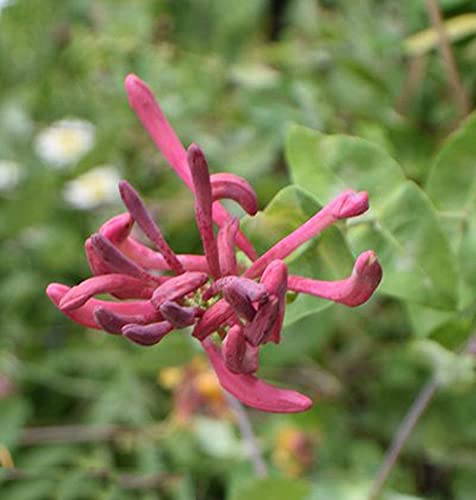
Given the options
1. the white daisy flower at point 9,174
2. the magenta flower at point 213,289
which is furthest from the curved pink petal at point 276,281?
the white daisy flower at point 9,174

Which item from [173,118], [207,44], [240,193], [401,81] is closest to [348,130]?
[401,81]

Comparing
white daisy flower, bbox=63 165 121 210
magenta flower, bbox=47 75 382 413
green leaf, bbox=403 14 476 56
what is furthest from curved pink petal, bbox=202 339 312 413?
white daisy flower, bbox=63 165 121 210

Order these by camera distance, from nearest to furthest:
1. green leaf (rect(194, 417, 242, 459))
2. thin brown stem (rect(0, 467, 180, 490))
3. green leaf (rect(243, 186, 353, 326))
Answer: green leaf (rect(243, 186, 353, 326)) → thin brown stem (rect(0, 467, 180, 490)) → green leaf (rect(194, 417, 242, 459))

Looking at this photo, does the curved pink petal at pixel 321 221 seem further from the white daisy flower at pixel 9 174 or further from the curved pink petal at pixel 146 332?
the white daisy flower at pixel 9 174

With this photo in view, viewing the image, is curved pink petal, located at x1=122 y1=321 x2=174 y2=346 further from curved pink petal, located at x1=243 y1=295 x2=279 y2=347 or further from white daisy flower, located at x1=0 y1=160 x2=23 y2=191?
white daisy flower, located at x1=0 y1=160 x2=23 y2=191

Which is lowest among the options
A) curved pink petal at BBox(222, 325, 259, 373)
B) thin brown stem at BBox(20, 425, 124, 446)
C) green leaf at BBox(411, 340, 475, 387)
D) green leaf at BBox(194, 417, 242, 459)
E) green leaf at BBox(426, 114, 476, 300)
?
thin brown stem at BBox(20, 425, 124, 446)

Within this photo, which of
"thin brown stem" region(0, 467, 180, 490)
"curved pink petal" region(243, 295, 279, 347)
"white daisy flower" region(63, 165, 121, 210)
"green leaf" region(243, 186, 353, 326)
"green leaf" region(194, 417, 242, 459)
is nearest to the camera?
"curved pink petal" region(243, 295, 279, 347)
